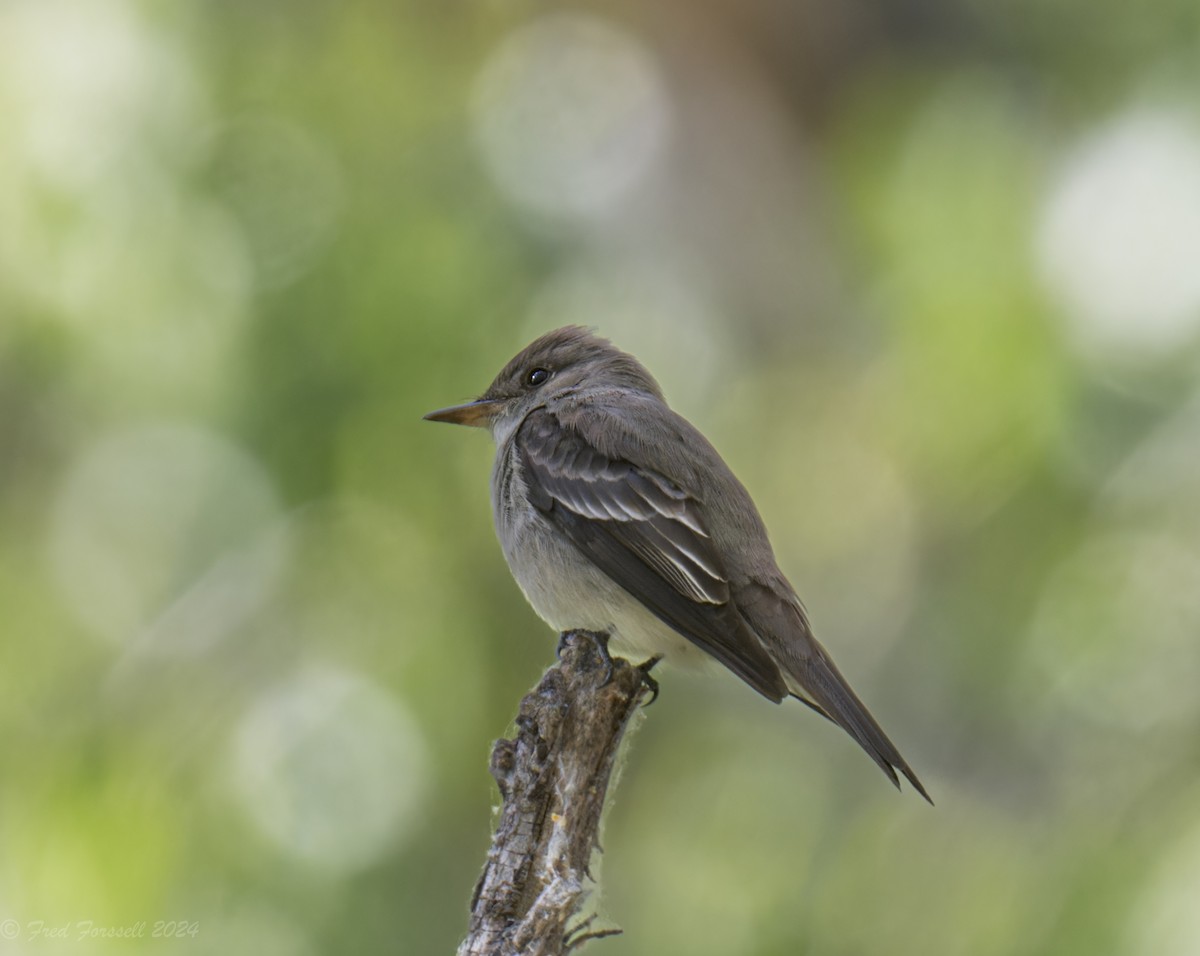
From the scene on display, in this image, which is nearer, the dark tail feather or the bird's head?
the dark tail feather

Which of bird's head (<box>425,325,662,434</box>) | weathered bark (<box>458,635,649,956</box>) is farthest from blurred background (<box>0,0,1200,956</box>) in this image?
weathered bark (<box>458,635,649,956</box>)

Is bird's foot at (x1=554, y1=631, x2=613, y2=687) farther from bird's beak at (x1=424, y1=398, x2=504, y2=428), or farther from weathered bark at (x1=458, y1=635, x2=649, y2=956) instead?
bird's beak at (x1=424, y1=398, x2=504, y2=428)

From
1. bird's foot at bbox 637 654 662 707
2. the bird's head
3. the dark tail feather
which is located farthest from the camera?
the bird's head

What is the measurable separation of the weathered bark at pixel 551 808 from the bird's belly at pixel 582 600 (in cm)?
47

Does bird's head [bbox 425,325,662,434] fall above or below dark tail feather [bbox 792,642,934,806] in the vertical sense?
above

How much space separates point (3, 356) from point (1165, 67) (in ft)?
15.4

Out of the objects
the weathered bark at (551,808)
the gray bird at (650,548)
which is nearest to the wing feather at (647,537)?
the gray bird at (650,548)

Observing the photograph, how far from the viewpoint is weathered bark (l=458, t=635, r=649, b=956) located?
2992 millimetres

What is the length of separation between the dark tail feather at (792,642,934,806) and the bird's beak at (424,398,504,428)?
5.18ft

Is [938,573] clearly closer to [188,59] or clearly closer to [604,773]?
[604,773]

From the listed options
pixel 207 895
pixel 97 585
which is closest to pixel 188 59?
pixel 97 585

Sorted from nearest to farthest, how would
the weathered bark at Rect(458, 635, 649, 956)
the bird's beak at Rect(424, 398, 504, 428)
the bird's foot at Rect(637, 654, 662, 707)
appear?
the weathered bark at Rect(458, 635, 649, 956) → the bird's foot at Rect(637, 654, 662, 707) → the bird's beak at Rect(424, 398, 504, 428)

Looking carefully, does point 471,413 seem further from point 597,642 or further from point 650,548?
point 597,642

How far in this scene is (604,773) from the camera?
3484mm
